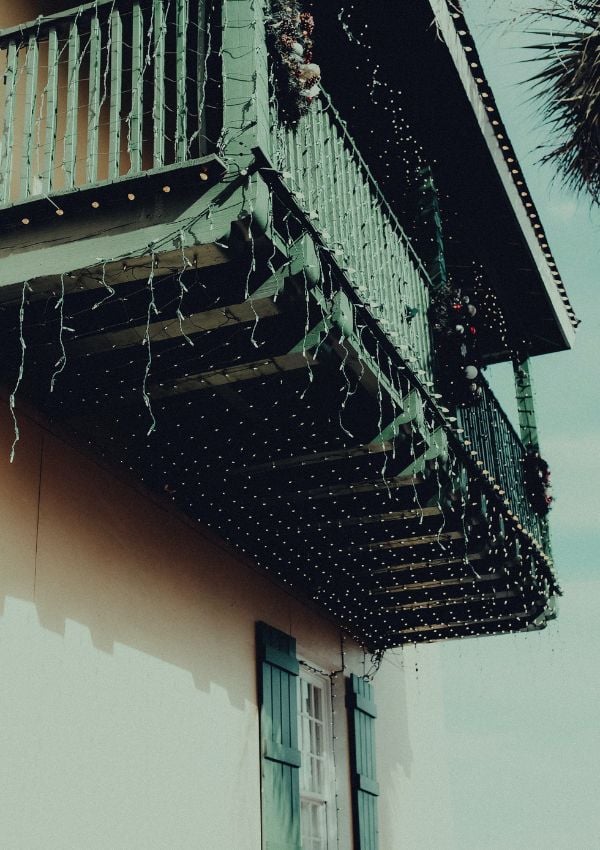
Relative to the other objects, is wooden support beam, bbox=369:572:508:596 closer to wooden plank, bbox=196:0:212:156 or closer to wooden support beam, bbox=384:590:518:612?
wooden support beam, bbox=384:590:518:612

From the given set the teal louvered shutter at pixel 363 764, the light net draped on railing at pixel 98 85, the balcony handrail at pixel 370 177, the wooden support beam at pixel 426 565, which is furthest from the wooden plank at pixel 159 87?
the teal louvered shutter at pixel 363 764

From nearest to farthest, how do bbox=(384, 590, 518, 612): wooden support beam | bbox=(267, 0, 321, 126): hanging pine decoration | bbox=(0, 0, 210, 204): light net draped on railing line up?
bbox=(0, 0, 210, 204): light net draped on railing
bbox=(267, 0, 321, 126): hanging pine decoration
bbox=(384, 590, 518, 612): wooden support beam

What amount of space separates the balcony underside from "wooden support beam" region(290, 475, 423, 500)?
1 cm

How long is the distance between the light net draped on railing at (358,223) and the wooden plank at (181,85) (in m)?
0.45

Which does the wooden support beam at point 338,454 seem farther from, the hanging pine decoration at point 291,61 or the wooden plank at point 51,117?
the wooden plank at point 51,117

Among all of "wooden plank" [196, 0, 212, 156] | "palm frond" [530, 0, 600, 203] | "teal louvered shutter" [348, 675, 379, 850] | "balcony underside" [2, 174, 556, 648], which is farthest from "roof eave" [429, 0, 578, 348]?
"teal louvered shutter" [348, 675, 379, 850]

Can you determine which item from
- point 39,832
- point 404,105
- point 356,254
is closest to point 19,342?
point 356,254

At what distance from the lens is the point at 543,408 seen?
1072cm

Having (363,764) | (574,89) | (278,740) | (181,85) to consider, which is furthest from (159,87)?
(363,764)

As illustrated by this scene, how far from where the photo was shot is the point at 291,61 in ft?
18.0

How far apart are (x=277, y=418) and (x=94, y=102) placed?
6.31 feet

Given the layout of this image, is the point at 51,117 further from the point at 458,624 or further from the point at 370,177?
the point at 458,624

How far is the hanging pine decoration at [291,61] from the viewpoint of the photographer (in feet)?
17.9

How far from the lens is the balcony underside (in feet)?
16.6
